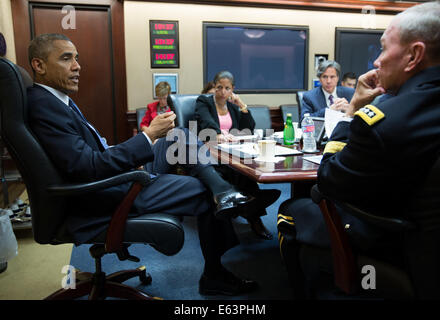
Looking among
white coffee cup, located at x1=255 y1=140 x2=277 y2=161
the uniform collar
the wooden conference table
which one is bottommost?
the wooden conference table

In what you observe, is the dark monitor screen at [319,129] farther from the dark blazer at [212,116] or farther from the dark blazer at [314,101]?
the dark blazer at [314,101]

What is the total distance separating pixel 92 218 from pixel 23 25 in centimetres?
Answer: 353

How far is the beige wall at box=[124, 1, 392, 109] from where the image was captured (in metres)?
4.10

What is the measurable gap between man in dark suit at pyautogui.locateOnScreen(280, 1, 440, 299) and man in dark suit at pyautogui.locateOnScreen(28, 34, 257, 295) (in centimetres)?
59

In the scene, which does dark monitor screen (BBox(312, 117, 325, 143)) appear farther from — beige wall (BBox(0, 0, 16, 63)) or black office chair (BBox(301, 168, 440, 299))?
beige wall (BBox(0, 0, 16, 63))

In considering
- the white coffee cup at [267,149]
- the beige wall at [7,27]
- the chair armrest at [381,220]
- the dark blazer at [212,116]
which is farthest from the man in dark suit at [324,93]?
the beige wall at [7,27]

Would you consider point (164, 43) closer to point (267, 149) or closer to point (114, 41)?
point (114, 41)

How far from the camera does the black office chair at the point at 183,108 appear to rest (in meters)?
2.77

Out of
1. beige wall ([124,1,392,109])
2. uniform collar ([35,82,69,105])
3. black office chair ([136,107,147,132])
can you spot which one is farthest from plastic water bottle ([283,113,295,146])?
beige wall ([124,1,392,109])

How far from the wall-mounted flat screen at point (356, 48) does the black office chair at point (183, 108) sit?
284cm

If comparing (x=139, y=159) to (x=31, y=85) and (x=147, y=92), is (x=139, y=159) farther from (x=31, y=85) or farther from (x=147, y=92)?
(x=147, y=92)

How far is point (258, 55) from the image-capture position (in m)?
4.59

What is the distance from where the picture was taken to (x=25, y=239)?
251 cm
